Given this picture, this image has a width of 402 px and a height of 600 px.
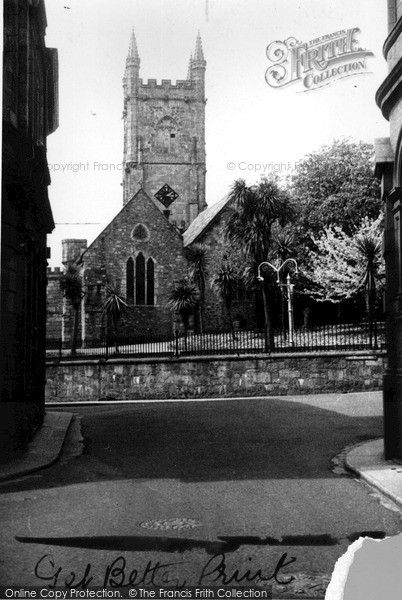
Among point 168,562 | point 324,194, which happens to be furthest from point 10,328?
point 324,194

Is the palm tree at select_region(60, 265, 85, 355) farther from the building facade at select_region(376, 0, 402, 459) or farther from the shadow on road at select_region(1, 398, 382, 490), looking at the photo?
the building facade at select_region(376, 0, 402, 459)

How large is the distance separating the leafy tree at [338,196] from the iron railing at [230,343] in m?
2.13

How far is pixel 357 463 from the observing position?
32.0ft

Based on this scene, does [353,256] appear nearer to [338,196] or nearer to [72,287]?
[338,196]

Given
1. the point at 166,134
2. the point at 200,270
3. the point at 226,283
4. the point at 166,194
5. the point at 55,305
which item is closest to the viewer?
the point at 226,283

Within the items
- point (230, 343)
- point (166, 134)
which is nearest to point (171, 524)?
point (230, 343)

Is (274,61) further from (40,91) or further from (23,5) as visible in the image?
(40,91)

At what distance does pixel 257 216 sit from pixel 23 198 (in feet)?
12.7

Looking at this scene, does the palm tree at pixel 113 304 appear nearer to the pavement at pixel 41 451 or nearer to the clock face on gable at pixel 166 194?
the pavement at pixel 41 451

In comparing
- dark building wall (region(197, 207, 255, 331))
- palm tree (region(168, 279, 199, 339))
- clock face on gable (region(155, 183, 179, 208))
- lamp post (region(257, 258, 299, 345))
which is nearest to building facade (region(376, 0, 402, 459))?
lamp post (region(257, 258, 299, 345))

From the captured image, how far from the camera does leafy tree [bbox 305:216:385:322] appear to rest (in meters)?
12.4

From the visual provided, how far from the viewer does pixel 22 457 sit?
10062 millimetres

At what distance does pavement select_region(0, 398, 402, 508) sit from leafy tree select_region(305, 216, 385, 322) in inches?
94.5

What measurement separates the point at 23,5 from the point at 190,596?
6.46 metres
